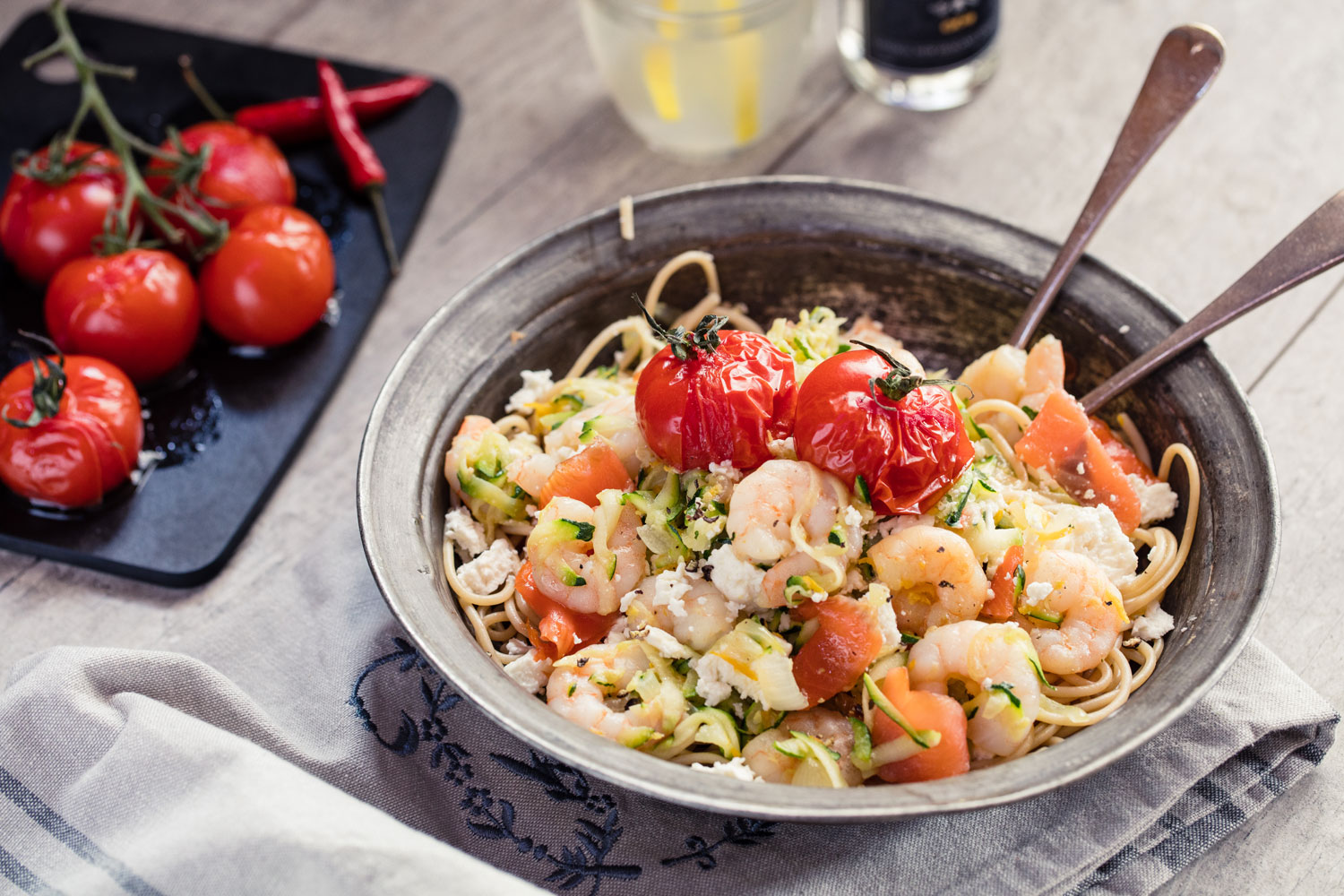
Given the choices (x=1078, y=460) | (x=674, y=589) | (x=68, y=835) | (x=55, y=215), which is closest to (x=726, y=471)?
(x=674, y=589)

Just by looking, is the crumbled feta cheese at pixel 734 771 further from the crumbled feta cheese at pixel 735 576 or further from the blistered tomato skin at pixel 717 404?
the blistered tomato skin at pixel 717 404

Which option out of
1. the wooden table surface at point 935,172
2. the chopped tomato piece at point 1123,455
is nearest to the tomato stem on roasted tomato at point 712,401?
the chopped tomato piece at point 1123,455

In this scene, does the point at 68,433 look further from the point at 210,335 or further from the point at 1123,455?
the point at 1123,455

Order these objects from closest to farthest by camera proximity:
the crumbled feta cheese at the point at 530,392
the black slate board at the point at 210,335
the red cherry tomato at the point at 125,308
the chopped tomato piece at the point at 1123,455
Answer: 1. the chopped tomato piece at the point at 1123,455
2. the crumbled feta cheese at the point at 530,392
3. the black slate board at the point at 210,335
4. the red cherry tomato at the point at 125,308

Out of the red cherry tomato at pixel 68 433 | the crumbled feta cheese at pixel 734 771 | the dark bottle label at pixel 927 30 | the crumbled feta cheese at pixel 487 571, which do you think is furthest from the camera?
the dark bottle label at pixel 927 30

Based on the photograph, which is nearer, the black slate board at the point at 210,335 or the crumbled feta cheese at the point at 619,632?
the crumbled feta cheese at the point at 619,632


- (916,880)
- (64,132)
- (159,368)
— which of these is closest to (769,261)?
(916,880)

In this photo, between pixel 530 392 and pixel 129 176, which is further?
pixel 129 176
